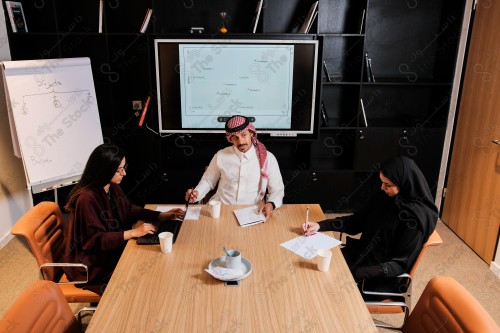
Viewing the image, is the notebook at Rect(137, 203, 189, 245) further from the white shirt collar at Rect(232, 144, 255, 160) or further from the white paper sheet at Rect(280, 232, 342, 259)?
the white shirt collar at Rect(232, 144, 255, 160)

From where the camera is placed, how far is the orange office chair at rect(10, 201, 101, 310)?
7.09 ft

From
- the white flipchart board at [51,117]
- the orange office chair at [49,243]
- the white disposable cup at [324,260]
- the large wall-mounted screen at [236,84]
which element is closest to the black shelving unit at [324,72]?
the large wall-mounted screen at [236,84]

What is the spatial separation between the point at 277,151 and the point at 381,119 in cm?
115

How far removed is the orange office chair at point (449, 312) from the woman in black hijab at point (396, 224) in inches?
13.6

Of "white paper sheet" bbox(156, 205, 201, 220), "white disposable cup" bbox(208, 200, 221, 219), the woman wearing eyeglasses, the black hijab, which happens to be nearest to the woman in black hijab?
the black hijab

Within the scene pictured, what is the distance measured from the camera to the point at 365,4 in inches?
149

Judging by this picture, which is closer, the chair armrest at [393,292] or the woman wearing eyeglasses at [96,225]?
the chair armrest at [393,292]

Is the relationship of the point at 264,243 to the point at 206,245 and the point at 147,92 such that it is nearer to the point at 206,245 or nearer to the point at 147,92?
the point at 206,245

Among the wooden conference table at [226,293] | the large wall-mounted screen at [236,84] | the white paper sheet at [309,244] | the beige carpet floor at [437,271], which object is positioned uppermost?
the large wall-mounted screen at [236,84]

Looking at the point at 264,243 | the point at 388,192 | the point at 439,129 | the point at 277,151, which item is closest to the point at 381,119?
the point at 439,129

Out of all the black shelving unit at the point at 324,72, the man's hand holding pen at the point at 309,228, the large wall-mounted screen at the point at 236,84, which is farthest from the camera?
the black shelving unit at the point at 324,72

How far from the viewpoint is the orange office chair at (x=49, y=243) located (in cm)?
216

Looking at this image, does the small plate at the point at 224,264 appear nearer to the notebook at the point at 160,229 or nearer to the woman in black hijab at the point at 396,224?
the notebook at the point at 160,229

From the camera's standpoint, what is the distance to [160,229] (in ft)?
7.52
